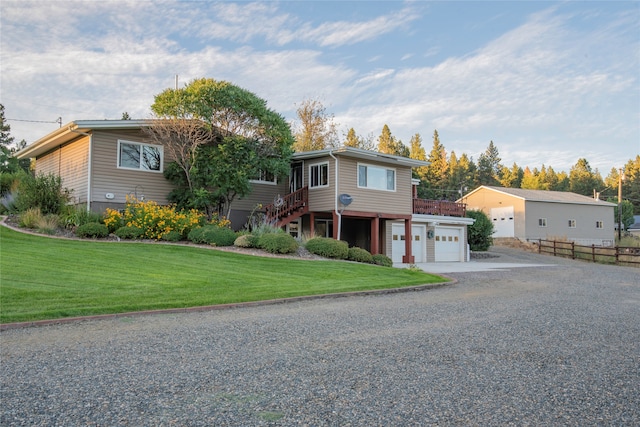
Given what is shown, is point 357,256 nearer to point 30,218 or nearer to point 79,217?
point 79,217

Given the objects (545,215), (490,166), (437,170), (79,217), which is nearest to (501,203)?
(545,215)

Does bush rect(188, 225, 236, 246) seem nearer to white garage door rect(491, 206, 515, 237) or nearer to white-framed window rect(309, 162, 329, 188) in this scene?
white-framed window rect(309, 162, 329, 188)

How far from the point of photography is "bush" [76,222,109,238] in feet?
52.6

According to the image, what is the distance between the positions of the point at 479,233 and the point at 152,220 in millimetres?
22411

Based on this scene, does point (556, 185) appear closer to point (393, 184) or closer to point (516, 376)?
point (393, 184)

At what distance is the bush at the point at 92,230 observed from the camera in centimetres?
1603

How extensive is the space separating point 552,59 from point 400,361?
15.5m

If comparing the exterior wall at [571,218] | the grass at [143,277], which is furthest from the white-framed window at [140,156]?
the exterior wall at [571,218]

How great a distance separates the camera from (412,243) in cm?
2514

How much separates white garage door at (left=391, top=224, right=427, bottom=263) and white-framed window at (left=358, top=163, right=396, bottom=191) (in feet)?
8.09

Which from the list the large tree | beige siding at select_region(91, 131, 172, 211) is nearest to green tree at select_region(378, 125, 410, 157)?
the large tree

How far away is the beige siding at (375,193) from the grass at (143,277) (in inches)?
216

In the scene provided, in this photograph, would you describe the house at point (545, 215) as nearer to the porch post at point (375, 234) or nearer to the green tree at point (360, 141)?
the green tree at point (360, 141)

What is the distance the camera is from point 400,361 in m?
5.25
